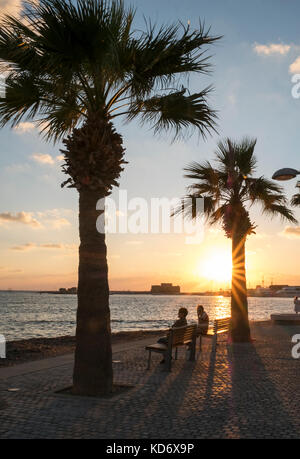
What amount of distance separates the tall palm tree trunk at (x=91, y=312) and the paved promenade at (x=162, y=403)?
1.35 feet

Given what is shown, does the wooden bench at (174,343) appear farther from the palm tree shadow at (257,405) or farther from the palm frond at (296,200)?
the palm frond at (296,200)

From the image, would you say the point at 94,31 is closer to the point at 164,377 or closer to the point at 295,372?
the point at 164,377

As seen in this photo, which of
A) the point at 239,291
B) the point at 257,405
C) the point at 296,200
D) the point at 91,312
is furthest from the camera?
the point at 296,200

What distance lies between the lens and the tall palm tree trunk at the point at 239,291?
51.2 feet

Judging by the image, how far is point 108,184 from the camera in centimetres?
768

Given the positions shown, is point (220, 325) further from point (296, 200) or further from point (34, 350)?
point (296, 200)

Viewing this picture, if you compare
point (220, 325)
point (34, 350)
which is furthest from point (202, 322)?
point (34, 350)

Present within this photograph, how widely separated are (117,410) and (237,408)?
1.73 meters

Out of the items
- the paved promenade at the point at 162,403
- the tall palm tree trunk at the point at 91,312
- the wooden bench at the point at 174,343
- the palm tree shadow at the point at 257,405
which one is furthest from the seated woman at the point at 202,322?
the tall palm tree trunk at the point at 91,312

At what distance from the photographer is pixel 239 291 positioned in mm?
15742

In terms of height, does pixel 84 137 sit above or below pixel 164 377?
above

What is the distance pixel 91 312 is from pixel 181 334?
11.5 feet
